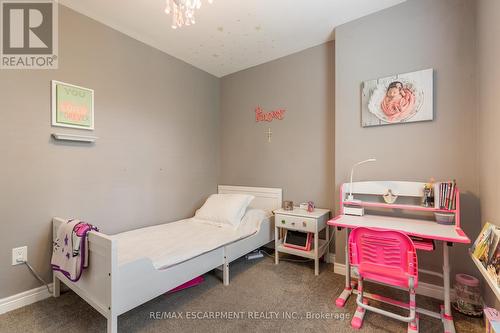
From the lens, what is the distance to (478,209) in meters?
1.76

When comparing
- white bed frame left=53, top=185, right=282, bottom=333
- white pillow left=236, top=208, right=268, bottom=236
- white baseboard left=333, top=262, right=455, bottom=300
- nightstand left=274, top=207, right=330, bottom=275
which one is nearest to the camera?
white bed frame left=53, top=185, right=282, bottom=333

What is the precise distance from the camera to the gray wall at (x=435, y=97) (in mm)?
1799

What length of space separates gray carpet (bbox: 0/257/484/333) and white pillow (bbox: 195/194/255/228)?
25.1 inches

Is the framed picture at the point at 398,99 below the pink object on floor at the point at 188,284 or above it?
above

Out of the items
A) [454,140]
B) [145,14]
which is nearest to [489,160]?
[454,140]

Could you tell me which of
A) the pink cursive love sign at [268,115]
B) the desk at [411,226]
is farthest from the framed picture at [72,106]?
the desk at [411,226]

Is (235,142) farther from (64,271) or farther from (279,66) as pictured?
(64,271)

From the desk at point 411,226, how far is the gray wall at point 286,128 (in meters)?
0.60

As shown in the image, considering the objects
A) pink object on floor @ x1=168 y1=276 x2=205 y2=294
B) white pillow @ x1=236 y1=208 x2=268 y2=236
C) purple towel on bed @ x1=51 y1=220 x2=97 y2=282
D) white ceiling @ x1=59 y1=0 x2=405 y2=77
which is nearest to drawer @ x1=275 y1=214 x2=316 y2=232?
white pillow @ x1=236 y1=208 x2=268 y2=236

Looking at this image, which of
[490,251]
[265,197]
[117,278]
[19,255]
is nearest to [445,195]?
[490,251]

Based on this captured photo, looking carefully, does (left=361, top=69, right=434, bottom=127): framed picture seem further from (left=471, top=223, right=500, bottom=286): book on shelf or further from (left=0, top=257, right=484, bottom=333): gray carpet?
(left=0, top=257, right=484, bottom=333): gray carpet

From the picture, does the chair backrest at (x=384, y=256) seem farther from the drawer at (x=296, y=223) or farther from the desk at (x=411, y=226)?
the drawer at (x=296, y=223)

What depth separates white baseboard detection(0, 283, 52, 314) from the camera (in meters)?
1.71

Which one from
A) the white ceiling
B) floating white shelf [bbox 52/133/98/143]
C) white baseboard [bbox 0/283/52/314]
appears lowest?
white baseboard [bbox 0/283/52/314]
